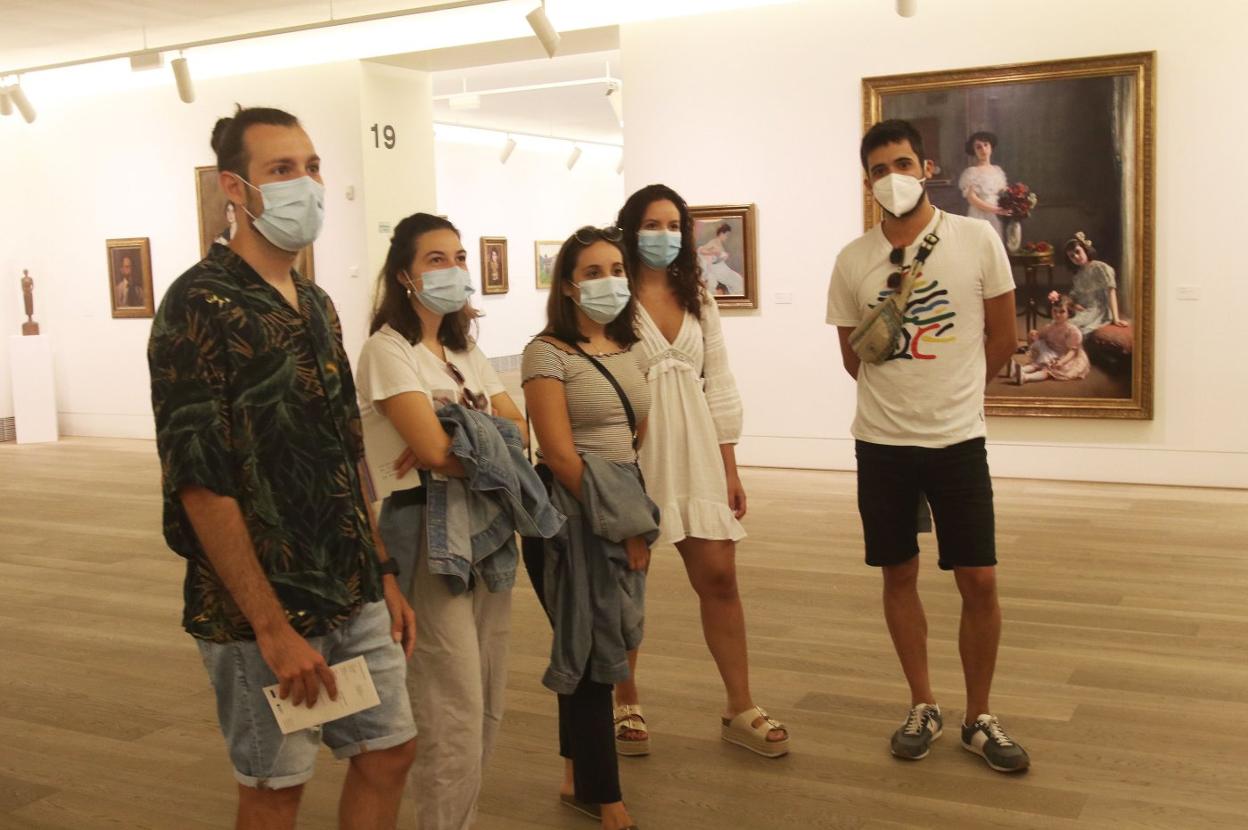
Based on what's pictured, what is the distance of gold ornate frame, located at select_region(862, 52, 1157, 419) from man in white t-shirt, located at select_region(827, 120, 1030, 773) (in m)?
6.19

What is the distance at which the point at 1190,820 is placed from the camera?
3889mm

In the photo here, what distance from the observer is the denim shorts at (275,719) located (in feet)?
8.31

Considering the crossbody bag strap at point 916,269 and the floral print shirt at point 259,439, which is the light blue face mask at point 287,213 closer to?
the floral print shirt at point 259,439

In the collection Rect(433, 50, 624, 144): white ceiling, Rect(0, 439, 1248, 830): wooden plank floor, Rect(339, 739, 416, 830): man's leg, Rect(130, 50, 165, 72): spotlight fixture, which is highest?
Rect(433, 50, 624, 144): white ceiling

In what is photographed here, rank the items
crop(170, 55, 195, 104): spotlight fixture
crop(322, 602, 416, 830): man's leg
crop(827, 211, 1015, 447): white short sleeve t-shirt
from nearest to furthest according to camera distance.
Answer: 1. crop(322, 602, 416, 830): man's leg
2. crop(827, 211, 1015, 447): white short sleeve t-shirt
3. crop(170, 55, 195, 104): spotlight fixture

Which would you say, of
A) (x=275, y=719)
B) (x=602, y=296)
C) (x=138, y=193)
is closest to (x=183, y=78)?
(x=138, y=193)

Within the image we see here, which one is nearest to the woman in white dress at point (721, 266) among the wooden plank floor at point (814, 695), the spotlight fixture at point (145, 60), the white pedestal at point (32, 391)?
the wooden plank floor at point (814, 695)

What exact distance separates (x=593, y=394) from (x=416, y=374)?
26.4 inches

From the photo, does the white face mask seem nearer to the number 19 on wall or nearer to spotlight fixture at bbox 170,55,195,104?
spotlight fixture at bbox 170,55,195,104

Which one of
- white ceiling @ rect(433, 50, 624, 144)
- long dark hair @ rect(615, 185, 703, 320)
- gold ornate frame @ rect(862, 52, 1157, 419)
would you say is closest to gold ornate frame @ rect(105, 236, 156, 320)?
white ceiling @ rect(433, 50, 624, 144)

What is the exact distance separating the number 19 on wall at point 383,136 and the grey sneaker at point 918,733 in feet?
35.3

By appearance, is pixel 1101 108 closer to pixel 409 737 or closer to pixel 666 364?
pixel 666 364

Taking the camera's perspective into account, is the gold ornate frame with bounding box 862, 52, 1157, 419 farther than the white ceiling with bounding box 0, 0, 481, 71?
No

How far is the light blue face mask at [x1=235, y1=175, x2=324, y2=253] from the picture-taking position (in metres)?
2.58
